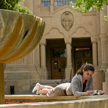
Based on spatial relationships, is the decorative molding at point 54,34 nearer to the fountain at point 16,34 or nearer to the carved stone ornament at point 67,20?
the carved stone ornament at point 67,20

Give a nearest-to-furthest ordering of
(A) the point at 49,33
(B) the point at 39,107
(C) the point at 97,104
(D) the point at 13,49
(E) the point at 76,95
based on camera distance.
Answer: (B) the point at 39,107 → (C) the point at 97,104 → (D) the point at 13,49 → (E) the point at 76,95 → (A) the point at 49,33

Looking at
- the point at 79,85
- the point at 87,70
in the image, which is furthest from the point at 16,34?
the point at 79,85

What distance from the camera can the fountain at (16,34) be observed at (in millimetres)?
4360

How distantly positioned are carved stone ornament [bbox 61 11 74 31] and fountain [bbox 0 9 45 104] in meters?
21.6

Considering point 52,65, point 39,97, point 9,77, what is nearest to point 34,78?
point 9,77

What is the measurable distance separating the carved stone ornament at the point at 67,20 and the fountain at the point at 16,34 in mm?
21569

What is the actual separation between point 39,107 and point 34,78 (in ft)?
69.2

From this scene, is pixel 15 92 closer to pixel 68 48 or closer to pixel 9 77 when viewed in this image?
pixel 9 77

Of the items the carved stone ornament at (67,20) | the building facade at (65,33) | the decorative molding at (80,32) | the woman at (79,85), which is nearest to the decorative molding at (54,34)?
the building facade at (65,33)

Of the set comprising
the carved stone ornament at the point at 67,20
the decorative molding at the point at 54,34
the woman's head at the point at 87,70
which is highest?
the carved stone ornament at the point at 67,20

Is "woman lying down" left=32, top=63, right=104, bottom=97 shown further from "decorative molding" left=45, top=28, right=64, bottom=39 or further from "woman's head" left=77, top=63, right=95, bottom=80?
"decorative molding" left=45, top=28, right=64, bottom=39

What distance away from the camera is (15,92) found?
2044 centimetres

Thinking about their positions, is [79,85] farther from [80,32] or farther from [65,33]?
[80,32]

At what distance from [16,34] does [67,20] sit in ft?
72.8
